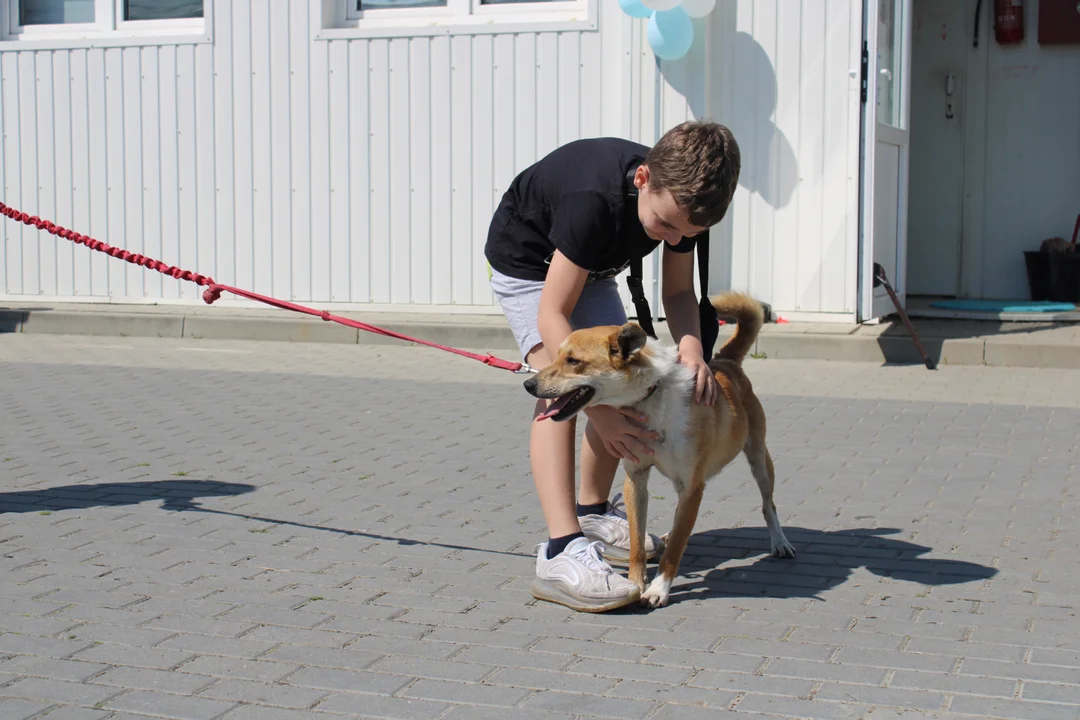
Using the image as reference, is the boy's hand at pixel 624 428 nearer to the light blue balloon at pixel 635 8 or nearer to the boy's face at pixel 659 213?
the boy's face at pixel 659 213

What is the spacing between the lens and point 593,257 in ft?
12.6

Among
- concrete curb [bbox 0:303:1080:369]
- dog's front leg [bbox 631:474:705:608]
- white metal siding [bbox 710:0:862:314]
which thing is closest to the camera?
dog's front leg [bbox 631:474:705:608]

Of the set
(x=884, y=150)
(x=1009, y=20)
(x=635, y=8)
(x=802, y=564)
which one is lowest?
(x=802, y=564)

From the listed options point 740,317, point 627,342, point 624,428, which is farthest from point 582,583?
point 740,317

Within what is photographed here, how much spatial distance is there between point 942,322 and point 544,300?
6.74 m

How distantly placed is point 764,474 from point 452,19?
6696 millimetres

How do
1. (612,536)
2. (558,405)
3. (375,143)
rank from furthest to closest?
(375,143) → (612,536) → (558,405)

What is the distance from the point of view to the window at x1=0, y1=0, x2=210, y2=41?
11.0 meters

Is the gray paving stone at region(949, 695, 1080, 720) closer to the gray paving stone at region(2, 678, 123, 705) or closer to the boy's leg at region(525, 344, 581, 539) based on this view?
the boy's leg at region(525, 344, 581, 539)

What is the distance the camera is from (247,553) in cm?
455

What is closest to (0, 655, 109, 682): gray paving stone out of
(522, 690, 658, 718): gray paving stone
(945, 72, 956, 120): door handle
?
(522, 690, 658, 718): gray paving stone

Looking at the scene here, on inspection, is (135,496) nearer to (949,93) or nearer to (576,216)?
(576,216)

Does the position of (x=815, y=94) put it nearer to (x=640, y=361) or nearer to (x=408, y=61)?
(x=408, y=61)

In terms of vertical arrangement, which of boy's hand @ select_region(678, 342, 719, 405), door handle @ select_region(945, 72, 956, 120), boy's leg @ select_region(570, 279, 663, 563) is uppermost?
door handle @ select_region(945, 72, 956, 120)
